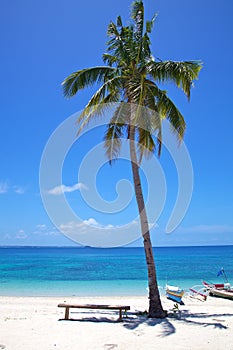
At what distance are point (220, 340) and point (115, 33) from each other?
361 inches

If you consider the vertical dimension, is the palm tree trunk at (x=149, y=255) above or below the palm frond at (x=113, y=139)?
below

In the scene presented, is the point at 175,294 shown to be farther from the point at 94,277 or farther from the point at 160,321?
the point at 94,277

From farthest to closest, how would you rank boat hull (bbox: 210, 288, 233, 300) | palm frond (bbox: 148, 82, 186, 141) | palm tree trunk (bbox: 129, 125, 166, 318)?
boat hull (bbox: 210, 288, 233, 300), palm frond (bbox: 148, 82, 186, 141), palm tree trunk (bbox: 129, 125, 166, 318)

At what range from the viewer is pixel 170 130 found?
32.6 ft

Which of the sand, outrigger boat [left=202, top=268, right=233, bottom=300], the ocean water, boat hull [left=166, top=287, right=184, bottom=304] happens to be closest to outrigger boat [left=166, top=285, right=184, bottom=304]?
boat hull [left=166, top=287, right=184, bottom=304]

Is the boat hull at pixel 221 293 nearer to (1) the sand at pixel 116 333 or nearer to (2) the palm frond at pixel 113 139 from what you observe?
(1) the sand at pixel 116 333

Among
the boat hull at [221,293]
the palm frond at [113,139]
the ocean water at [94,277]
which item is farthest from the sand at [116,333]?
the ocean water at [94,277]

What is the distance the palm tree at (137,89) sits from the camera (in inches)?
369

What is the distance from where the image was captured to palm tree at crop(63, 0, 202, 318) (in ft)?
30.7

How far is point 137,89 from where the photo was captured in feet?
30.1

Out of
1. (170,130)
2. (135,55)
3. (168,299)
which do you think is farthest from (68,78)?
(168,299)

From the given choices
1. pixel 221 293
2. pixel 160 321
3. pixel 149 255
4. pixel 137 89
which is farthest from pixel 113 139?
pixel 221 293

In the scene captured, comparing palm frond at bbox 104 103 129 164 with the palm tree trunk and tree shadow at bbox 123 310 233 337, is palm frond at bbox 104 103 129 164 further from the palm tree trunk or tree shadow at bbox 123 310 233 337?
tree shadow at bbox 123 310 233 337

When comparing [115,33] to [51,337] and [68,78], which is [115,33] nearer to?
[68,78]
